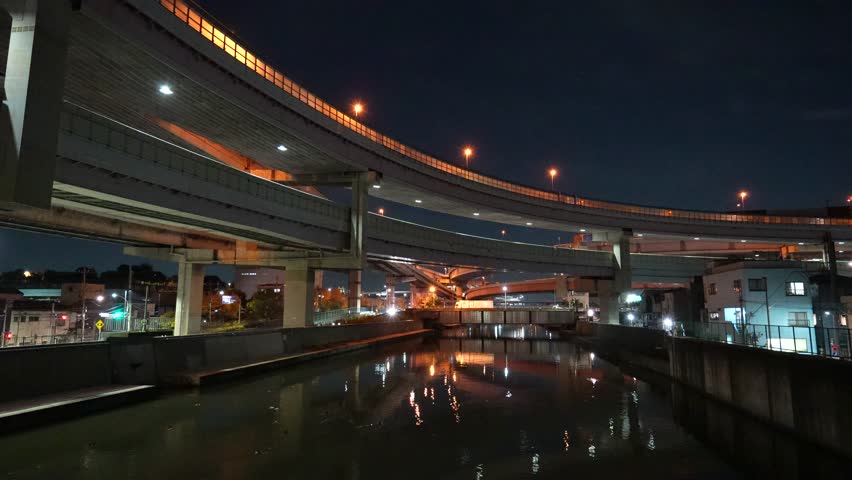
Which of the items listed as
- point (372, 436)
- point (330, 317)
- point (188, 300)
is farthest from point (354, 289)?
point (372, 436)

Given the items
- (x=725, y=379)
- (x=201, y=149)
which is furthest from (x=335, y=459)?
(x=201, y=149)

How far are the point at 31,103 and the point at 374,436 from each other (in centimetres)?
1449

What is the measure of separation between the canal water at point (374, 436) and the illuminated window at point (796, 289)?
27704 millimetres

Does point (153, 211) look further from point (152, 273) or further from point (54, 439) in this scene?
point (152, 273)

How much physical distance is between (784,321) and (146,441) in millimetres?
48751

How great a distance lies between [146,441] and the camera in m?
14.0

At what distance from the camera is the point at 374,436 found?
15203mm

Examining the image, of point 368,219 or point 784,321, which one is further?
point 784,321

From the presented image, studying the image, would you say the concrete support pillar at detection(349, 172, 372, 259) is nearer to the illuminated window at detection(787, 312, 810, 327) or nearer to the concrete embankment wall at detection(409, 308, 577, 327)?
the illuminated window at detection(787, 312, 810, 327)

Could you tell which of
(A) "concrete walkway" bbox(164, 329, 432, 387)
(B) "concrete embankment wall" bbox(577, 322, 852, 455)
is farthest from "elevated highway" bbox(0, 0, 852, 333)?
(B) "concrete embankment wall" bbox(577, 322, 852, 455)

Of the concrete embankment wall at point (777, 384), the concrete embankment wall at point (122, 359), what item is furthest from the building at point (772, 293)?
the concrete embankment wall at point (122, 359)

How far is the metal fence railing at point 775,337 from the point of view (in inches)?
629

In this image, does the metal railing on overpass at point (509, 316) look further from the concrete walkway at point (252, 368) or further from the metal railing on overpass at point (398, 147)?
the concrete walkway at point (252, 368)

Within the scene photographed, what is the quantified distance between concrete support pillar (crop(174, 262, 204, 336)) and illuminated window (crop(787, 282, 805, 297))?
160 feet
